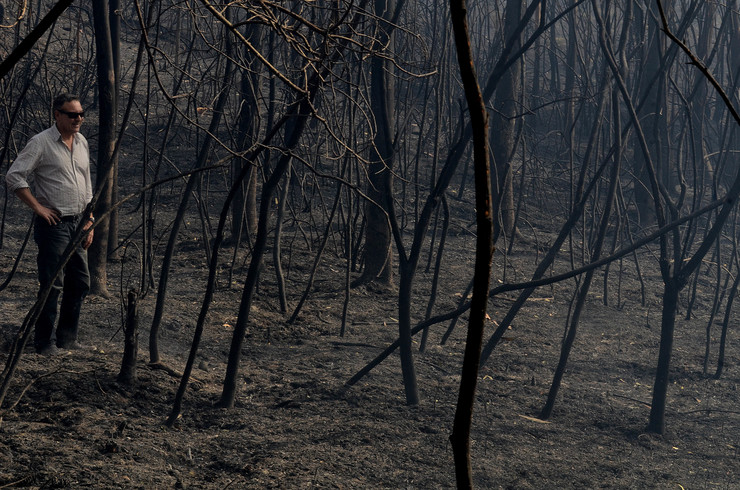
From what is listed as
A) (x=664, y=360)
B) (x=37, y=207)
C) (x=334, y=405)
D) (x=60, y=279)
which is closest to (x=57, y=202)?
(x=37, y=207)

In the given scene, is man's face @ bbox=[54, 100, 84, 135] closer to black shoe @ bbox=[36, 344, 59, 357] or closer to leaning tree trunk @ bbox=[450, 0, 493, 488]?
black shoe @ bbox=[36, 344, 59, 357]

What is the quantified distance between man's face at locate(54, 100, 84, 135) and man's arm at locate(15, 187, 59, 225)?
0.37 meters

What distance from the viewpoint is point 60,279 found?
3.79m

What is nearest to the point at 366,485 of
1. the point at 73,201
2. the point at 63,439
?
the point at 63,439

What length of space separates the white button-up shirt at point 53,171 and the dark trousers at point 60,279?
0.11m

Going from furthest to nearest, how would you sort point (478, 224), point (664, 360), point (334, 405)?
point (664, 360)
point (334, 405)
point (478, 224)

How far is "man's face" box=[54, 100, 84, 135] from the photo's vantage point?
12.5 feet

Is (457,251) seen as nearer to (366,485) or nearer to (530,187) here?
(530,187)

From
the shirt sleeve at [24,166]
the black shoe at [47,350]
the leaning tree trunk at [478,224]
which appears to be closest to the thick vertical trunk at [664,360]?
the black shoe at [47,350]

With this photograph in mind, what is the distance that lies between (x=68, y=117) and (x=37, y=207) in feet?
1.59

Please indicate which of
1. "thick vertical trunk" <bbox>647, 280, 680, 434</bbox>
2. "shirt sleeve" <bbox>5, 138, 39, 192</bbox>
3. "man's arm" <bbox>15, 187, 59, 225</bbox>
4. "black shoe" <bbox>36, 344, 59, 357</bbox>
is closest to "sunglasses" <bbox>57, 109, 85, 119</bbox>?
"shirt sleeve" <bbox>5, 138, 39, 192</bbox>

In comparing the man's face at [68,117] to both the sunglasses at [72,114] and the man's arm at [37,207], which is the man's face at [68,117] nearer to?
the sunglasses at [72,114]

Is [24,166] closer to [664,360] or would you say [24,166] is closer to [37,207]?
[37,207]

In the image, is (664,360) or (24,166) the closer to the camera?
(24,166)
